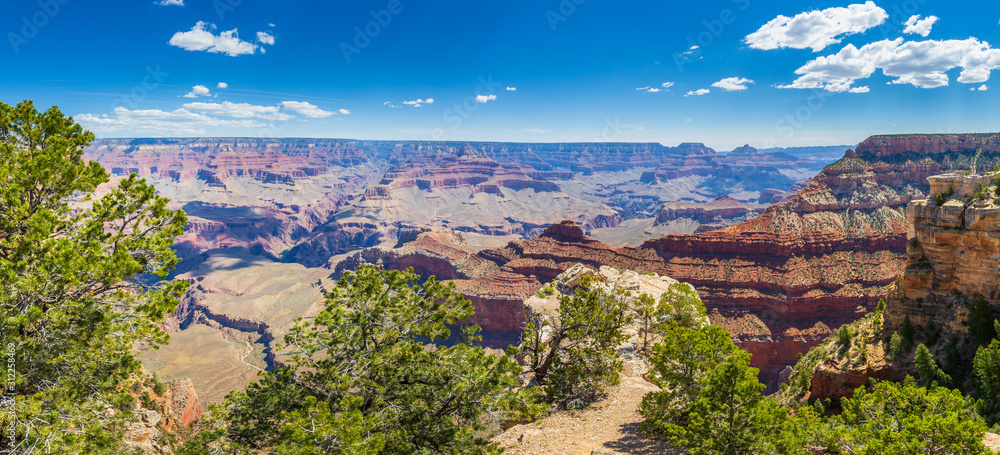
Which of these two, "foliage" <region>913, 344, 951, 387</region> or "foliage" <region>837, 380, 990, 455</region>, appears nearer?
"foliage" <region>837, 380, 990, 455</region>

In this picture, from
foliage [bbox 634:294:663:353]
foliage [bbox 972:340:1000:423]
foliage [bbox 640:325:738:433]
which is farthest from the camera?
foliage [bbox 634:294:663:353]

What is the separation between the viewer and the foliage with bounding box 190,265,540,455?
1744 cm

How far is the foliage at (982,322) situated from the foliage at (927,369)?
355cm

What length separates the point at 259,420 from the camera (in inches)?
746

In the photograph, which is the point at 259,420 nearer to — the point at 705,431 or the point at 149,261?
the point at 149,261

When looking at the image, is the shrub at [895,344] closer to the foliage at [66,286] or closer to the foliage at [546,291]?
the foliage at [546,291]

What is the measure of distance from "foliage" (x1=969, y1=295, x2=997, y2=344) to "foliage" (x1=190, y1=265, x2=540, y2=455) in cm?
3577

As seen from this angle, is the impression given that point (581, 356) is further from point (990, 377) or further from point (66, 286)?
point (990, 377)

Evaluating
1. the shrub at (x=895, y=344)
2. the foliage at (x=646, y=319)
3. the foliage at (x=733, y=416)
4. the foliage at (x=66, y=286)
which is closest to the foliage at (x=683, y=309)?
the foliage at (x=646, y=319)

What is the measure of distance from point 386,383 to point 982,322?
42.5 m

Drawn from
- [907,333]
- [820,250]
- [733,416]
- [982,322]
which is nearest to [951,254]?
[982,322]

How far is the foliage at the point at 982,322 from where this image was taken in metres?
32.2

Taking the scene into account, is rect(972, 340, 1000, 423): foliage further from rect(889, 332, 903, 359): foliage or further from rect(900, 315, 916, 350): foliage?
rect(900, 315, 916, 350): foliage

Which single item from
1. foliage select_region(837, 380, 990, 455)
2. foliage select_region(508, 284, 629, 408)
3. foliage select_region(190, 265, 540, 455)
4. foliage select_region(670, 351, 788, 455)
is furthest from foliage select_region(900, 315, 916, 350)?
→ foliage select_region(190, 265, 540, 455)
